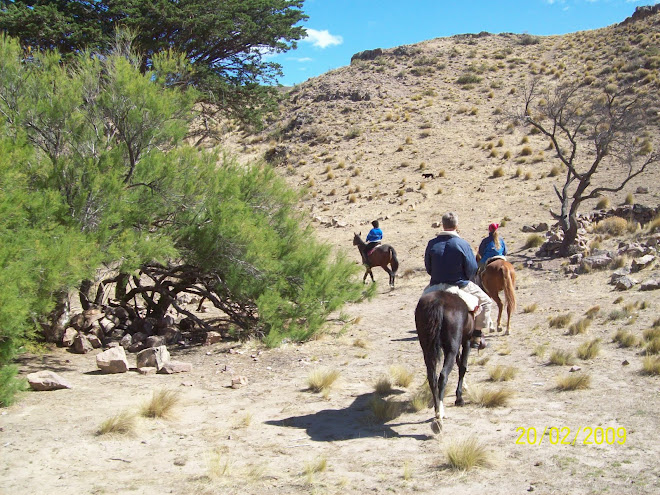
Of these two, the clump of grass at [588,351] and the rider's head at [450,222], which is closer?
the rider's head at [450,222]

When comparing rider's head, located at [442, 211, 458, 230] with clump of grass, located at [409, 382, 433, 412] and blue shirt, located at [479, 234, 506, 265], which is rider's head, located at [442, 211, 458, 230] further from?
blue shirt, located at [479, 234, 506, 265]

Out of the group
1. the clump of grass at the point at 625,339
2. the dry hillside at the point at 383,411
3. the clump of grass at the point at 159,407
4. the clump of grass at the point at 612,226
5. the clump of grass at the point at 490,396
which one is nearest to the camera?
the dry hillside at the point at 383,411

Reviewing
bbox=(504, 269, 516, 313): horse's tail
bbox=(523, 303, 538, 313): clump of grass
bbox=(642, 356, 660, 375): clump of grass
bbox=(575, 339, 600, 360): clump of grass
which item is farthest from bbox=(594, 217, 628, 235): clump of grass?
bbox=(642, 356, 660, 375): clump of grass

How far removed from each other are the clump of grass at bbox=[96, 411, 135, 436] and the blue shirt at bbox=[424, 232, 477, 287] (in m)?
3.60

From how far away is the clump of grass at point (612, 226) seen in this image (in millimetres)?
19859

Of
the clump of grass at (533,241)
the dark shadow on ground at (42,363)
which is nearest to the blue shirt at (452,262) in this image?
the dark shadow on ground at (42,363)

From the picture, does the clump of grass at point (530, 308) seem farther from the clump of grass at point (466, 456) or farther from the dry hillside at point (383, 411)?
the clump of grass at point (466, 456)

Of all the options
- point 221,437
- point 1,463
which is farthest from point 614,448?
point 1,463

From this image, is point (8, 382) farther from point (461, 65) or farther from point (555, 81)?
point (461, 65)

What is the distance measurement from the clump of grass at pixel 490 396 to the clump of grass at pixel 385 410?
881mm

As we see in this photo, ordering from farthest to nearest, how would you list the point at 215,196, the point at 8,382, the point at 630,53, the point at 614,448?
the point at 630,53 → the point at 215,196 → the point at 8,382 → the point at 614,448

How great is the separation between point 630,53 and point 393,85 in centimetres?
1836

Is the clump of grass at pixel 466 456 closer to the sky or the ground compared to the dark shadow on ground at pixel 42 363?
Answer: closer to the ground

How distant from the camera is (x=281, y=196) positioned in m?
11.6
